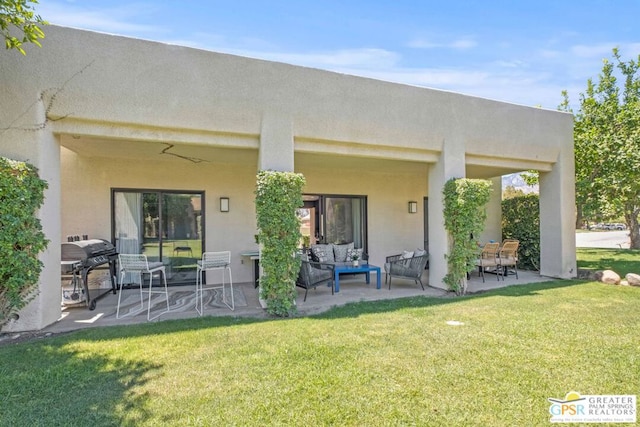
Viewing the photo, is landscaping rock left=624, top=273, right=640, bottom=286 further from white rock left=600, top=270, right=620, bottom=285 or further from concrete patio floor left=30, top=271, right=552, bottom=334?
concrete patio floor left=30, top=271, right=552, bottom=334

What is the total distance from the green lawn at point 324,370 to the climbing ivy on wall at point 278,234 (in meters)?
0.53

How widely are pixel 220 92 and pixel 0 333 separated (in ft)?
16.7

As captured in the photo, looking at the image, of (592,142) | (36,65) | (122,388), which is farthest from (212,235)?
(592,142)

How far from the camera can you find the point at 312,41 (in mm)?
8445

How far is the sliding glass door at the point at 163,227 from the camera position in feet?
28.4

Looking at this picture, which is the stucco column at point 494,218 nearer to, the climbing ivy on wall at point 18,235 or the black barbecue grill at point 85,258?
the black barbecue grill at point 85,258

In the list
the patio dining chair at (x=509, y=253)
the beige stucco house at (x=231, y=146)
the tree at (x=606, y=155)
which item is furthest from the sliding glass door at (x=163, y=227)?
the tree at (x=606, y=155)

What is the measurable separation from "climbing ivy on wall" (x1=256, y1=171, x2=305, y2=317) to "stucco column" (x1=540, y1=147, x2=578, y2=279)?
777 cm

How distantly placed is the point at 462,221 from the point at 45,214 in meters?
7.83

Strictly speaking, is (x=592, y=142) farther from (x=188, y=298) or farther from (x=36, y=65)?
(x=36, y=65)

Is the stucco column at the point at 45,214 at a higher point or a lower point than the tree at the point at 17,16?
lower

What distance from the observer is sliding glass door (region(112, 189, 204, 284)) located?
8656 millimetres

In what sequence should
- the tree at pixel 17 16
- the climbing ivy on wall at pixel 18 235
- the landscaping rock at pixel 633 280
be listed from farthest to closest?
the landscaping rock at pixel 633 280, the climbing ivy on wall at pixel 18 235, the tree at pixel 17 16

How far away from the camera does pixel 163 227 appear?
8914 mm
